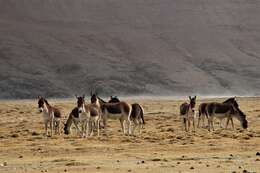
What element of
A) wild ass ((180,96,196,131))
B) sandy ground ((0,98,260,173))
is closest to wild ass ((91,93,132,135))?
sandy ground ((0,98,260,173))

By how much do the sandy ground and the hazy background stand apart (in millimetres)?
56776

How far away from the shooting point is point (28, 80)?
87.9m

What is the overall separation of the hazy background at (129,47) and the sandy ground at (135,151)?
186 feet

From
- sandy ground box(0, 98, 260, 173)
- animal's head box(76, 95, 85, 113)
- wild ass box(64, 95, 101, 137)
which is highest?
animal's head box(76, 95, 85, 113)

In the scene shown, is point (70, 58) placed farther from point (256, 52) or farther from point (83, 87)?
point (256, 52)

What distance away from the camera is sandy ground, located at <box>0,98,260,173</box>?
17516mm

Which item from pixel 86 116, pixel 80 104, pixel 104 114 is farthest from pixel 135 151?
pixel 104 114

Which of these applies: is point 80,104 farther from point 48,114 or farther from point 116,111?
point 116,111

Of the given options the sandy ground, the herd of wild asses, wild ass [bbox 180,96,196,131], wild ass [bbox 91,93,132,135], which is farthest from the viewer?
wild ass [bbox 180,96,196,131]

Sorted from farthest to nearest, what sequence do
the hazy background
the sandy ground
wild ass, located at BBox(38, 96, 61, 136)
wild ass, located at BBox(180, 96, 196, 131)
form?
1. the hazy background
2. wild ass, located at BBox(180, 96, 196, 131)
3. wild ass, located at BBox(38, 96, 61, 136)
4. the sandy ground

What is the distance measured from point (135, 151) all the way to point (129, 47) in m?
79.2

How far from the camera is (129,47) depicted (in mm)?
101000

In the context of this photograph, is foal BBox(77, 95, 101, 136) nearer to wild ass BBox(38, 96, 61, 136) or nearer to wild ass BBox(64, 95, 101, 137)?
wild ass BBox(64, 95, 101, 137)

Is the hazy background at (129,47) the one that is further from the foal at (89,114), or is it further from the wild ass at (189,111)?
the foal at (89,114)
